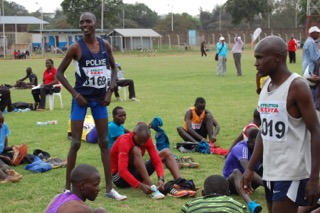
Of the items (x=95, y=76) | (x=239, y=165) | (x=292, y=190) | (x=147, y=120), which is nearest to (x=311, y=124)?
(x=292, y=190)

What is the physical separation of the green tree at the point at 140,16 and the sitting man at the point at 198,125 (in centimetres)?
10869

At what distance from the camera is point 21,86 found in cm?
2272

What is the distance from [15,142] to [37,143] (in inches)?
19.2

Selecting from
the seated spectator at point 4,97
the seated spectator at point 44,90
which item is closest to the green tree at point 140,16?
the seated spectator at point 44,90

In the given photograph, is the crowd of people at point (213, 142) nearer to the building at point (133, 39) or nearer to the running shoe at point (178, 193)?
the running shoe at point (178, 193)

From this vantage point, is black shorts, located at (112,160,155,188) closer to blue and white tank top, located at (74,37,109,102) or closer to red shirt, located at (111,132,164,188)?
red shirt, located at (111,132,164,188)

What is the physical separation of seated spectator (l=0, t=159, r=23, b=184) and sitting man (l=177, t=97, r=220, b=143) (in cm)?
337

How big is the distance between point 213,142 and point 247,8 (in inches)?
3206

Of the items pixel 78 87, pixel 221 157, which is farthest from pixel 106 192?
pixel 221 157

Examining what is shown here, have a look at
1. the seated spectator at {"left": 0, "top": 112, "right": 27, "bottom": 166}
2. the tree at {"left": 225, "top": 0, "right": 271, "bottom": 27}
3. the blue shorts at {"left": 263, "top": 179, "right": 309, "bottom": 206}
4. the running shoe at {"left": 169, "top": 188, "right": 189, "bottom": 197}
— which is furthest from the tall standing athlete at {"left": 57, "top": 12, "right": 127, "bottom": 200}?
the tree at {"left": 225, "top": 0, "right": 271, "bottom": 27}

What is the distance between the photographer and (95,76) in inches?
270

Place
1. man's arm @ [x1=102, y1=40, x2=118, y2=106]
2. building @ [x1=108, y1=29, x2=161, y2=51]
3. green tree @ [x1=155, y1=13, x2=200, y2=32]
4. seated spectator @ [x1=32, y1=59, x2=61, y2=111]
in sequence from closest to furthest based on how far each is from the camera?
man's arm @ [x1=102, y1=40, x2=118, y2=106] → seated spectator @ [x1=32, y1=59, x2=61, y2=111] → building @ [x1=108, y1=29, x2=161, y2=51] → green tree @ [x1=155, y1=13, x2=200, y2=32]

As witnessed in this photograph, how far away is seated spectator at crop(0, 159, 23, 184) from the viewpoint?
26.1 feet

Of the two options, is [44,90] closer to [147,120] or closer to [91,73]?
[147,120]
